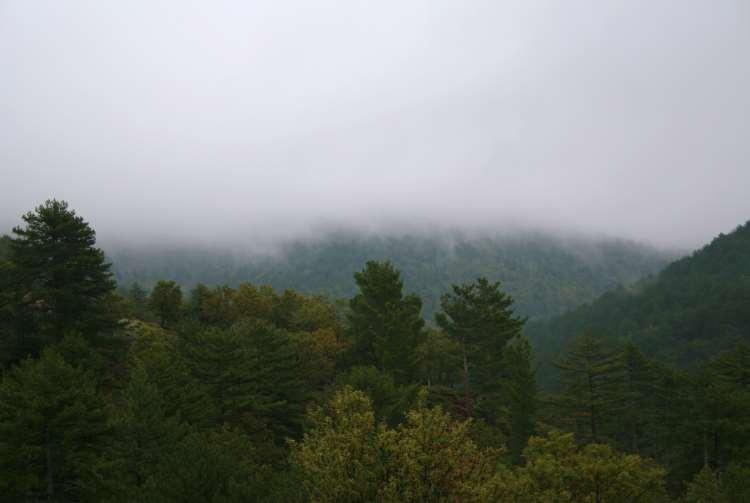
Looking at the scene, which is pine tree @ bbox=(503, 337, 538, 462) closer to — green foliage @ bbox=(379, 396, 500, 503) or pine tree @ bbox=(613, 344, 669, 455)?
pine tree @ bbox=(613, 344, 669, 455)

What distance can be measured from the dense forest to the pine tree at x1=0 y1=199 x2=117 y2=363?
0.13 meters

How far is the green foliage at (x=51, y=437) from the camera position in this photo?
70.8 ft

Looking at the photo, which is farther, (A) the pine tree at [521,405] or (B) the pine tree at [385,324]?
(B) the pine tree at [385,324]

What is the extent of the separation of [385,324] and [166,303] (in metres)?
39.8

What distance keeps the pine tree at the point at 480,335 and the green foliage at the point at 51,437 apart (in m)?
35.7

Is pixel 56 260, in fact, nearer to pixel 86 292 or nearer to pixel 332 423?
pixel 86 292

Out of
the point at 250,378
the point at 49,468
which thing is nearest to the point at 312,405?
the point at 250,378

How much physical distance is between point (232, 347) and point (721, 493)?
3163 cm

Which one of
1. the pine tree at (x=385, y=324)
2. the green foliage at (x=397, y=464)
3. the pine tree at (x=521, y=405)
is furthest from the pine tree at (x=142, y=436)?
the pine tree at (x=521, y=405)

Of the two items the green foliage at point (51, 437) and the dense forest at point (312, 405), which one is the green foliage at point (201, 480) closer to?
the dense forest at point (312, 405)

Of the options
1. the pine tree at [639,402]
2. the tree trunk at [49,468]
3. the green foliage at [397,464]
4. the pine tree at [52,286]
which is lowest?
the pine tree at [639,402]

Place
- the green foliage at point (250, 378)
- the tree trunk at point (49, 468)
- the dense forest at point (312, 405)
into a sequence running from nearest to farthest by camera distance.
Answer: the dense forest at point (312, 405)
the tree trunk at point (49, 468)
the green foliage at point (250, 378)

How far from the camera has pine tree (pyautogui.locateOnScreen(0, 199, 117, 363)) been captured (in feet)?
113

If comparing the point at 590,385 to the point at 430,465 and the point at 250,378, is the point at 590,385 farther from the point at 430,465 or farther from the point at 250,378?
the point at 430,465
